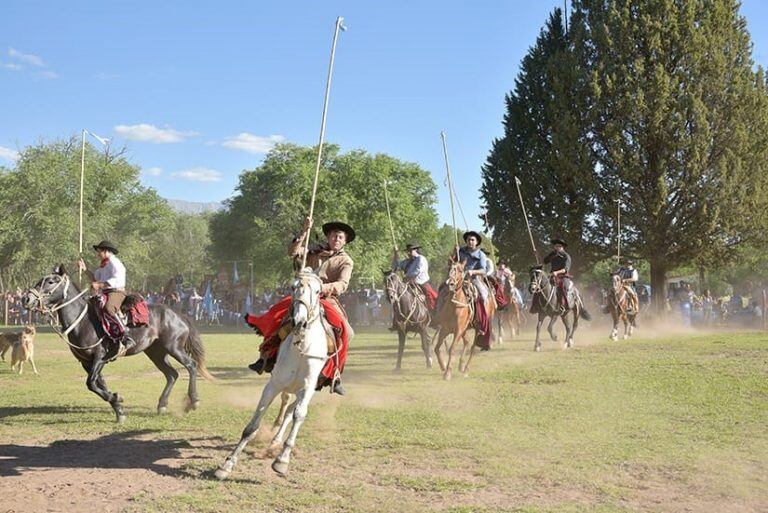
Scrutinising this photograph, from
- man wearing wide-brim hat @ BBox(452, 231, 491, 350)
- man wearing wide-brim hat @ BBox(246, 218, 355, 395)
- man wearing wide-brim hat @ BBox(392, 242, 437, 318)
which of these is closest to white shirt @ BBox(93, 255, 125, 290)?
man wearing wide-brim hat @ BBox(246, 218, 355, 395)

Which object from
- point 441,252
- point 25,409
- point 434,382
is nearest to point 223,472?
point 25,409

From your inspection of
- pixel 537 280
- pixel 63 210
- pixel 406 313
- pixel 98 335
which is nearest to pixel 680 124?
pixel 537 280

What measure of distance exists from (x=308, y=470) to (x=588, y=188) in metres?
31.9

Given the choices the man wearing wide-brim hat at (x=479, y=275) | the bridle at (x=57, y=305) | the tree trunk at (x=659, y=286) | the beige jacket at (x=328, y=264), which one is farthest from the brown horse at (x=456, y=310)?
the tree trunk at (x=659, y=286)

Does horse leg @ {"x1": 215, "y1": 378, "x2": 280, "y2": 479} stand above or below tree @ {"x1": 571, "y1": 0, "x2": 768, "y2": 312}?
below

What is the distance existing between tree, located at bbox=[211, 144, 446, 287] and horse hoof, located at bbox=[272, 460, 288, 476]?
51.0 metres

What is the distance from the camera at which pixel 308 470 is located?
8070mm

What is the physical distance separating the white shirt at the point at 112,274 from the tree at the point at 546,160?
95.7 feet

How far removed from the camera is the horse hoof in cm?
770

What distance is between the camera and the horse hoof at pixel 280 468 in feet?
25.2

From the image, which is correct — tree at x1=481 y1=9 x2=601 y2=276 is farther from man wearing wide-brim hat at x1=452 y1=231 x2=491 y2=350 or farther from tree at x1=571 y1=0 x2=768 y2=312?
man wearing wide-brim hat at x1=452 y1=231 x2=491 y2=350

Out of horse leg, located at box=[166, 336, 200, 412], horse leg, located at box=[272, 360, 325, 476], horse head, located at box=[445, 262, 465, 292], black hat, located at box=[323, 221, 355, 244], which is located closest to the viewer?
horse leg, located at box=[272, 360, 325, 476]

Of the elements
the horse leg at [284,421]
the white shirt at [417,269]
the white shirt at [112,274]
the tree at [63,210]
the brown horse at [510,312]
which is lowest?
the horse leg at [284,421]

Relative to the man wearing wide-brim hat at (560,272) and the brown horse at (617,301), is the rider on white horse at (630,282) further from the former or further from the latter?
the man wearing wide-brim hat at (560,272)
